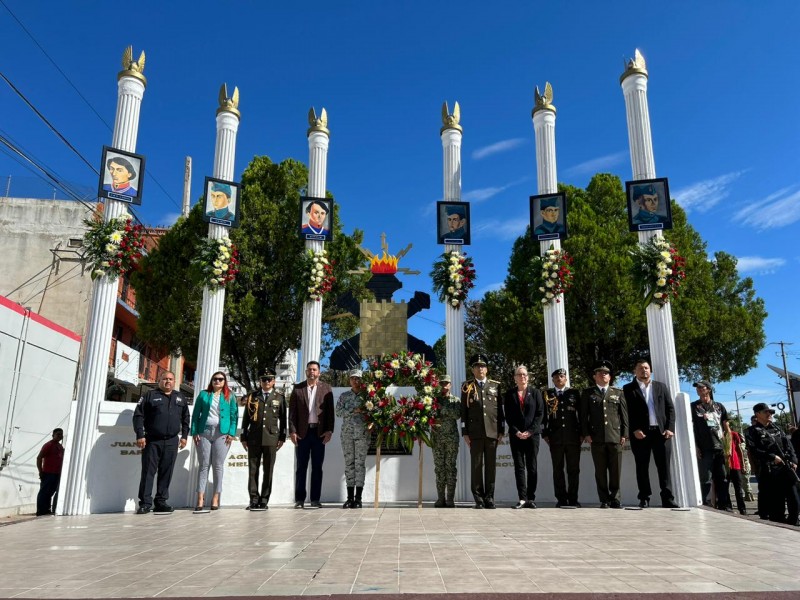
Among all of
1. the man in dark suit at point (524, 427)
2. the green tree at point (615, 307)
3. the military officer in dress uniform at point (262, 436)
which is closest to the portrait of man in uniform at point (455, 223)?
the man in dark suit at point (524, 427)

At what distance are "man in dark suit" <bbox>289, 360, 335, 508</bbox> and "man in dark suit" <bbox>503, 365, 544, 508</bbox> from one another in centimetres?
271

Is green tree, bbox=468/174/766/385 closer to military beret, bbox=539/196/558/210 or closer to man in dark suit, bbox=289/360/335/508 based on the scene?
military beret, bbox=539/196/558/210

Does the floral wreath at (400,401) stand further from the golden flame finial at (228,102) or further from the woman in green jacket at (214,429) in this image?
the golden flame finial at (228,102)

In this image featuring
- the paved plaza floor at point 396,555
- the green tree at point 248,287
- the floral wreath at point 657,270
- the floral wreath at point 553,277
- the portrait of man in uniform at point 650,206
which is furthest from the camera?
the green tree at point 248,287

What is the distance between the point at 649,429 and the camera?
8516 mm

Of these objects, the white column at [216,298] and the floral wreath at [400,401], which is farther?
the white column at [216,298]

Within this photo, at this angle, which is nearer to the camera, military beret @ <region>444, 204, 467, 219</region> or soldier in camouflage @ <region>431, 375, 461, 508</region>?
soldier in camouflage @ <region>431, 375, 461, 508</region>

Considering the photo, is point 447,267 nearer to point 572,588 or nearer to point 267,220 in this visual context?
point 572,588

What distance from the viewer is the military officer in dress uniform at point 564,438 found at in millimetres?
8406

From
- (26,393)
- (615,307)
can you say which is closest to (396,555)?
(26,393)

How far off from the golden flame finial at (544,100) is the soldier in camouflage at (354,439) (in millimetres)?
6514

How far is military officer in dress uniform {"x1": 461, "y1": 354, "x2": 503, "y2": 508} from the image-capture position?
27.4 feet

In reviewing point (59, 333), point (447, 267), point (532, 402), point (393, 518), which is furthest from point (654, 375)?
point (59, 333)

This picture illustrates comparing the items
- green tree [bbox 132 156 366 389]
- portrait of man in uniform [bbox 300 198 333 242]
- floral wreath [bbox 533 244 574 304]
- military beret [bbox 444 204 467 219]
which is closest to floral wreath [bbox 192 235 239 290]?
portrait of man in uniform [bbox 300 198 333 242]
